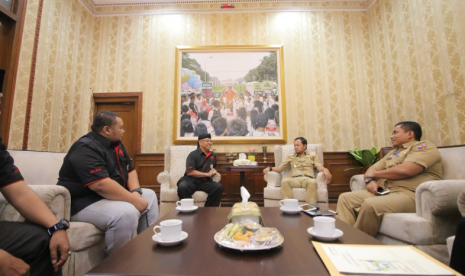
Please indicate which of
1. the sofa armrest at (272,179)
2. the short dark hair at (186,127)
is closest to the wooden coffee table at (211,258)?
the sofa armrest at (272,179)

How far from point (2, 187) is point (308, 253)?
129 centimetres

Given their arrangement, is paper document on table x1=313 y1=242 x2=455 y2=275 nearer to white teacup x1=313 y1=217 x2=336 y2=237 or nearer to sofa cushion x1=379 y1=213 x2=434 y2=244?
white teacup x1=313 y1=217 x2=336 y2=237

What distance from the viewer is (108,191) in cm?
146

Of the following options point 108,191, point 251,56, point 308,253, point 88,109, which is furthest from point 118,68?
point 308,253

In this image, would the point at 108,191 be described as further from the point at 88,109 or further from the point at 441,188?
the point at 88,109

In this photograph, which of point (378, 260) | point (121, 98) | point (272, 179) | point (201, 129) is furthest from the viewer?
point (121, 98)

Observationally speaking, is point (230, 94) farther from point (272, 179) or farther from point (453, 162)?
point (453, 162)

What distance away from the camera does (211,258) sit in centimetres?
79

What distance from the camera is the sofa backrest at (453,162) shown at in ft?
5.92

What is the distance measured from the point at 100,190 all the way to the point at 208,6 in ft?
14.1

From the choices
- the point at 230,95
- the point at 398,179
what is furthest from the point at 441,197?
the point at 230,95

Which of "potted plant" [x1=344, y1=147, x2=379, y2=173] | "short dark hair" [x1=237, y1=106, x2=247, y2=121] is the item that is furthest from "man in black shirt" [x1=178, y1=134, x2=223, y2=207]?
"potted plant" [x1=344, y1=147, x2=379, y2=173]

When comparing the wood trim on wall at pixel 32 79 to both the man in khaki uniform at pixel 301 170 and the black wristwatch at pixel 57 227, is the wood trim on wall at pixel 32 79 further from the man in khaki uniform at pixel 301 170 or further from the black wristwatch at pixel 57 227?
the man in khaki uniform at pixel 301 170

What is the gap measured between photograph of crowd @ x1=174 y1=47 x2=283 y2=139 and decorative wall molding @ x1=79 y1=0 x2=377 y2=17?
94 centimetres
